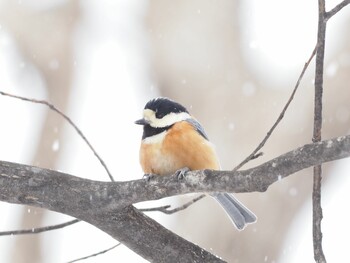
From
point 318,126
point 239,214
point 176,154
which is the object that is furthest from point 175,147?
point 318,126

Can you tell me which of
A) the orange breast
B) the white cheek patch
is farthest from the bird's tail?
the white cheek patch

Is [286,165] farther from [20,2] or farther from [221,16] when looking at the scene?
[20,2]

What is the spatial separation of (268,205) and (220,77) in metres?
1.37

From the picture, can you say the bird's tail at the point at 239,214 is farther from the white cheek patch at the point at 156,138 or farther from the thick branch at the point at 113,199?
the thick branch at the point at 113,199

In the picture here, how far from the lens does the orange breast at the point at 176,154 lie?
9.35ft

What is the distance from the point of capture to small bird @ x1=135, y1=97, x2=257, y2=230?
2.85 m

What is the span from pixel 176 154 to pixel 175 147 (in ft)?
0.12

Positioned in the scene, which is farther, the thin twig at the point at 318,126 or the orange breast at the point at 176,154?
the orange breast at the point at 176,154

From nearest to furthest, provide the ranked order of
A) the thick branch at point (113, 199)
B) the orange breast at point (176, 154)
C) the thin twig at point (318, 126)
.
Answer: the thin twig at point (318, 126), the thick branch at point (113, 199), the orange breast at point (176, 154)

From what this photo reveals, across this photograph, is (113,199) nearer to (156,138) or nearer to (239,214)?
(156,138)

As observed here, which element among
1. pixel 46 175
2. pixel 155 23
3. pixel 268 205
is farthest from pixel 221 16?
pixel 46 175

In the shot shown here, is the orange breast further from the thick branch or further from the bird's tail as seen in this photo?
the thick branch

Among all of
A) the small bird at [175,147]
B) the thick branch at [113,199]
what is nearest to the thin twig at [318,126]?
the thick branch at [113,199]

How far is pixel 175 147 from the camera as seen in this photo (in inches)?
113
